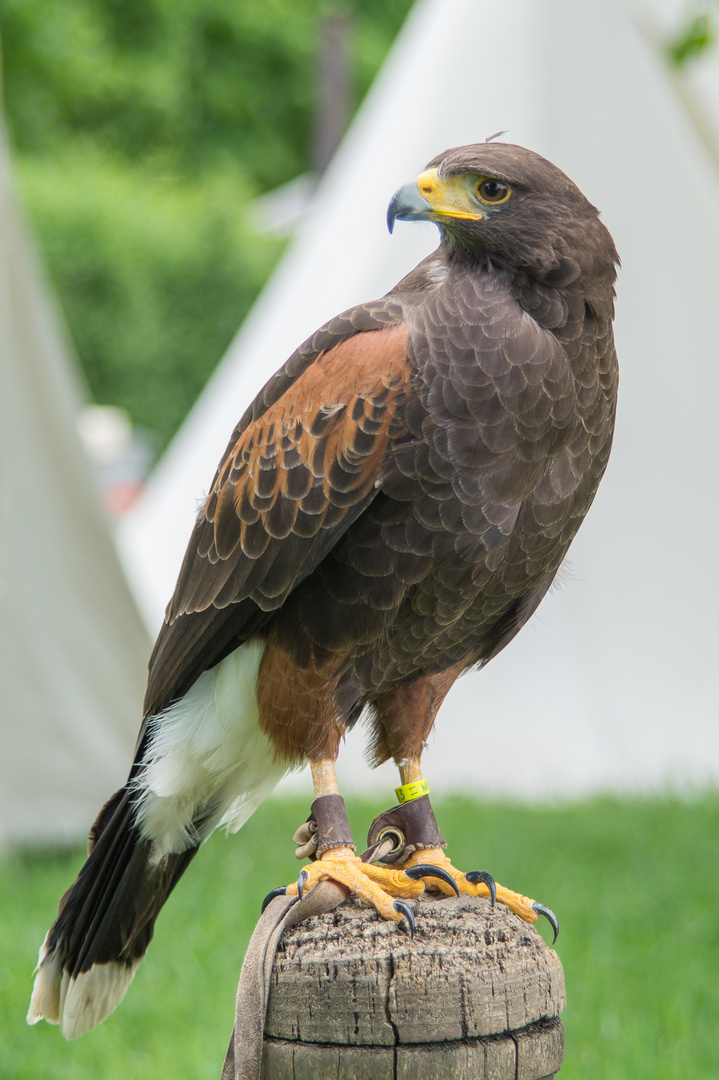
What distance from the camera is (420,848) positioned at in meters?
1.96

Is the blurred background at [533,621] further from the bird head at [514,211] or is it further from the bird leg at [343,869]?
the bird leg at [343,869]

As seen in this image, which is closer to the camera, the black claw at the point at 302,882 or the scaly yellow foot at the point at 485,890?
the black claw at the point at 302,882

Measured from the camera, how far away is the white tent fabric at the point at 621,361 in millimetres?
5203

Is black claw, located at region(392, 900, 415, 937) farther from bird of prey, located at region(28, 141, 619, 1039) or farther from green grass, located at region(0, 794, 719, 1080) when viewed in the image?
green grass, located at region(0, 794, 719, 1080)

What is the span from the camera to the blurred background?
3.71 meters

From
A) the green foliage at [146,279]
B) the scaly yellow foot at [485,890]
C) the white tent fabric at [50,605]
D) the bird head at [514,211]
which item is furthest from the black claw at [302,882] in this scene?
the green foliage at [146,279]

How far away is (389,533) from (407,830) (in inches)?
22.1

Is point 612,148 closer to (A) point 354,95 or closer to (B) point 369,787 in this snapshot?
(B) point 369,787

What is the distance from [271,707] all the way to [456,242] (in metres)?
0.91

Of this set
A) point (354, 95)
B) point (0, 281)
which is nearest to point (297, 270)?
point (0, 281)

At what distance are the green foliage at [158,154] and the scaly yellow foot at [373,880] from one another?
50.3ft

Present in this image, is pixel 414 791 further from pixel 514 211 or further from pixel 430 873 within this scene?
pixel 514 211

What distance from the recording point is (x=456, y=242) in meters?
1.96

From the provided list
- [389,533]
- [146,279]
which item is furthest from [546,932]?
[146,279]
